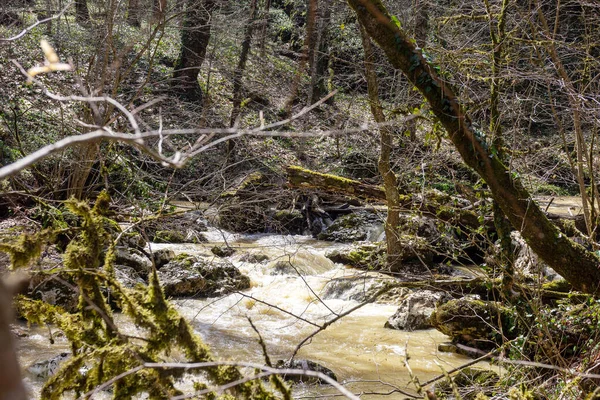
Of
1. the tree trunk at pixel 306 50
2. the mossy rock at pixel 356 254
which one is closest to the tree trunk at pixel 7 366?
the mossy rock at pixel 356 254

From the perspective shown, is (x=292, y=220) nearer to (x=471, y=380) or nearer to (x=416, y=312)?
(x=416, y=312)

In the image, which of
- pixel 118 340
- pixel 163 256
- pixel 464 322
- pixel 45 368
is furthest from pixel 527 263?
pixel 163 256

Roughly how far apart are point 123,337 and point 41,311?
2.30 feet

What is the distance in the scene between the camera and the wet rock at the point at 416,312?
8.62 meters

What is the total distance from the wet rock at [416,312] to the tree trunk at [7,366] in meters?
8.16

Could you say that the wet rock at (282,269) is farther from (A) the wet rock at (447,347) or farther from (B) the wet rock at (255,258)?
(A) the wet rock at (447,347)

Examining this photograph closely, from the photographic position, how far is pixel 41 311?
2771 mm

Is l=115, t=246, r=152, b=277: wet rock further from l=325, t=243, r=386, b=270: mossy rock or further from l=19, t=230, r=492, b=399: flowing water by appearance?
l=325, t=243, r=386, b=270: mossy rock

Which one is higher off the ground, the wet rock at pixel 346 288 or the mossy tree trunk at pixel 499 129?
the mossy tree trunk at pixel 499 129

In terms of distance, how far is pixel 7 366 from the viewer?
0.57 m

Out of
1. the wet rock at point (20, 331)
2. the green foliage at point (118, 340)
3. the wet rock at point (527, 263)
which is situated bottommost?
the wet rock at point (20, 331)

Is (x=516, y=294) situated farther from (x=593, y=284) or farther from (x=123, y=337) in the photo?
(x=123, y=337)

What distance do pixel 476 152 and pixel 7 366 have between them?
4.07 metres

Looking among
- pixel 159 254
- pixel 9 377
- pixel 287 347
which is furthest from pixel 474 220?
pixel 9 377
